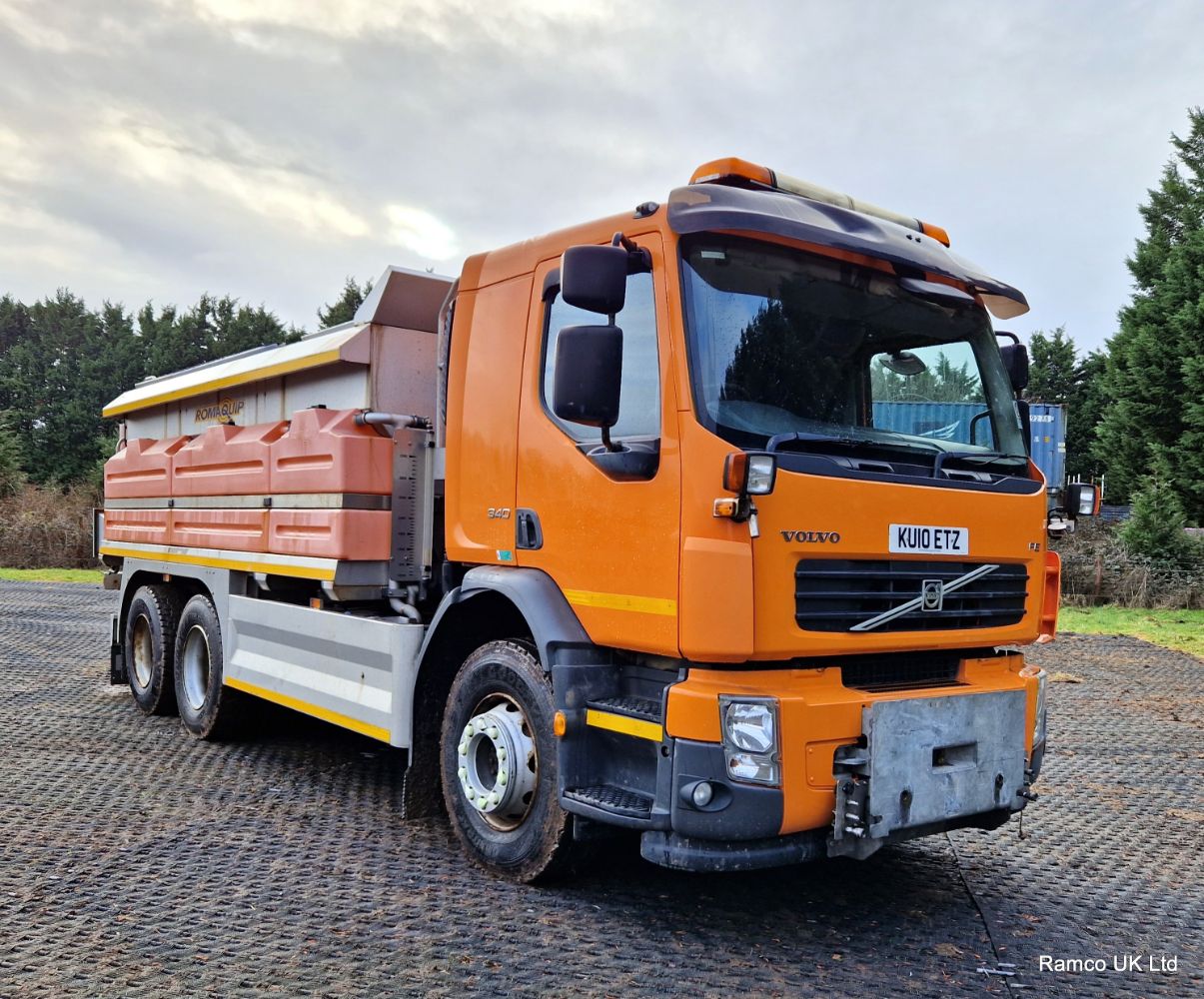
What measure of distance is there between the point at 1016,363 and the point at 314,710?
13.0ft

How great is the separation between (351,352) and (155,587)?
11.3ft

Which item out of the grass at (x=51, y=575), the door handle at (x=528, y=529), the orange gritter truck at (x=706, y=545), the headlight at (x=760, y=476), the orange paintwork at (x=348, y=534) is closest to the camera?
the headlight at (x=760, y=476)

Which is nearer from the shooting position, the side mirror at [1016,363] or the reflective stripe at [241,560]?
the side mirror at [1016,363]

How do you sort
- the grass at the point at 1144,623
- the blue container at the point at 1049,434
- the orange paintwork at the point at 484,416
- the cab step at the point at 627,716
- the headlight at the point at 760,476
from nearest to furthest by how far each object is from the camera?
1. the headlight at the point at 760,476
2. the cab step at the point at 627,716
3. the orange paintwork at the point at 484,416
4. the grass at the point at 1144,623
5. the blue container at the point at 1049,434

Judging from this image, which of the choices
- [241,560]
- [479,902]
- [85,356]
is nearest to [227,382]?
[241,560]

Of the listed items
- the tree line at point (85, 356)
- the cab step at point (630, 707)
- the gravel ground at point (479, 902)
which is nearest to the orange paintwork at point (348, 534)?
the gravel ground at point (479, 902)

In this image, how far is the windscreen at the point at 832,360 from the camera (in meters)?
3.85

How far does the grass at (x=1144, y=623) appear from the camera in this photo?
14164 mm

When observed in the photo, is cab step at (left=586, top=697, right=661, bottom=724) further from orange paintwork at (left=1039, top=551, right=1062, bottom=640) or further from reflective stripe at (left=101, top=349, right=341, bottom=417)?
reflective stripe at (left=101, top=349, right=341, bottom=417)

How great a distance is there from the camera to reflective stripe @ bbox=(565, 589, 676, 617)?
12.3 ft

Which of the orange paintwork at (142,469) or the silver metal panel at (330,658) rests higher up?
the orange paintwork at (142,469)

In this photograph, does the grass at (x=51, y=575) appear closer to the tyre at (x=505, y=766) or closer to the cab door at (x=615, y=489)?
the tyre at (x=505, y=766)

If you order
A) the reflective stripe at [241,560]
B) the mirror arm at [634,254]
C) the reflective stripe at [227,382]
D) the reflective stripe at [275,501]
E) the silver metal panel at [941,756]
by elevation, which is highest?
the mirror arm at [634,254]

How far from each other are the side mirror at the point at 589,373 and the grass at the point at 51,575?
20.9 meters
